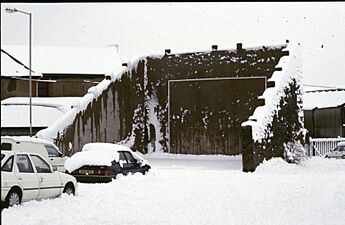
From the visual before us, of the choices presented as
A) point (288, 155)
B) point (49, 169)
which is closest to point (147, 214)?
point (49, 169)

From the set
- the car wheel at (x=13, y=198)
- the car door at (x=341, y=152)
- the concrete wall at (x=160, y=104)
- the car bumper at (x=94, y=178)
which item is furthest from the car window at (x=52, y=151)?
the car door at (x=341, y=152)

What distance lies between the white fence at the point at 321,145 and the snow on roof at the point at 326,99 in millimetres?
1536

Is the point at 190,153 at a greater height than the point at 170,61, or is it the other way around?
the point at 170,61

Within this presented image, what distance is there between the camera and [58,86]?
101 feet

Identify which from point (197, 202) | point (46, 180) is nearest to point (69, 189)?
point (46, 180)

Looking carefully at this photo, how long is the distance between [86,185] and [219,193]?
3801 mm

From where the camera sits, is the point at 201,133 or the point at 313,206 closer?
the point at 313,206

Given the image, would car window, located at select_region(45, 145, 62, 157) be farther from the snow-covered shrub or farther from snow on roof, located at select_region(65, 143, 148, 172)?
the snow-covered shrub

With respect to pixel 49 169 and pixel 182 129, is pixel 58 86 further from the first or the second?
pixel 49 169

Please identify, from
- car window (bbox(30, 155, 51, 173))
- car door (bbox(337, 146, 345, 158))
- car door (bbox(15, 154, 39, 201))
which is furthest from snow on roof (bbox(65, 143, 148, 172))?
car door (bbox(337, 146, 345, 158))

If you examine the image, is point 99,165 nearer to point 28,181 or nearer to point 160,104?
point 28,181

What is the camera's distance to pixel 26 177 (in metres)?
12.1

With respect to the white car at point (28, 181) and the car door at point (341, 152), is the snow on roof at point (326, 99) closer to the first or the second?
the car door at point (341, 152)

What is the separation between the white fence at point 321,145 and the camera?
25603 mm
